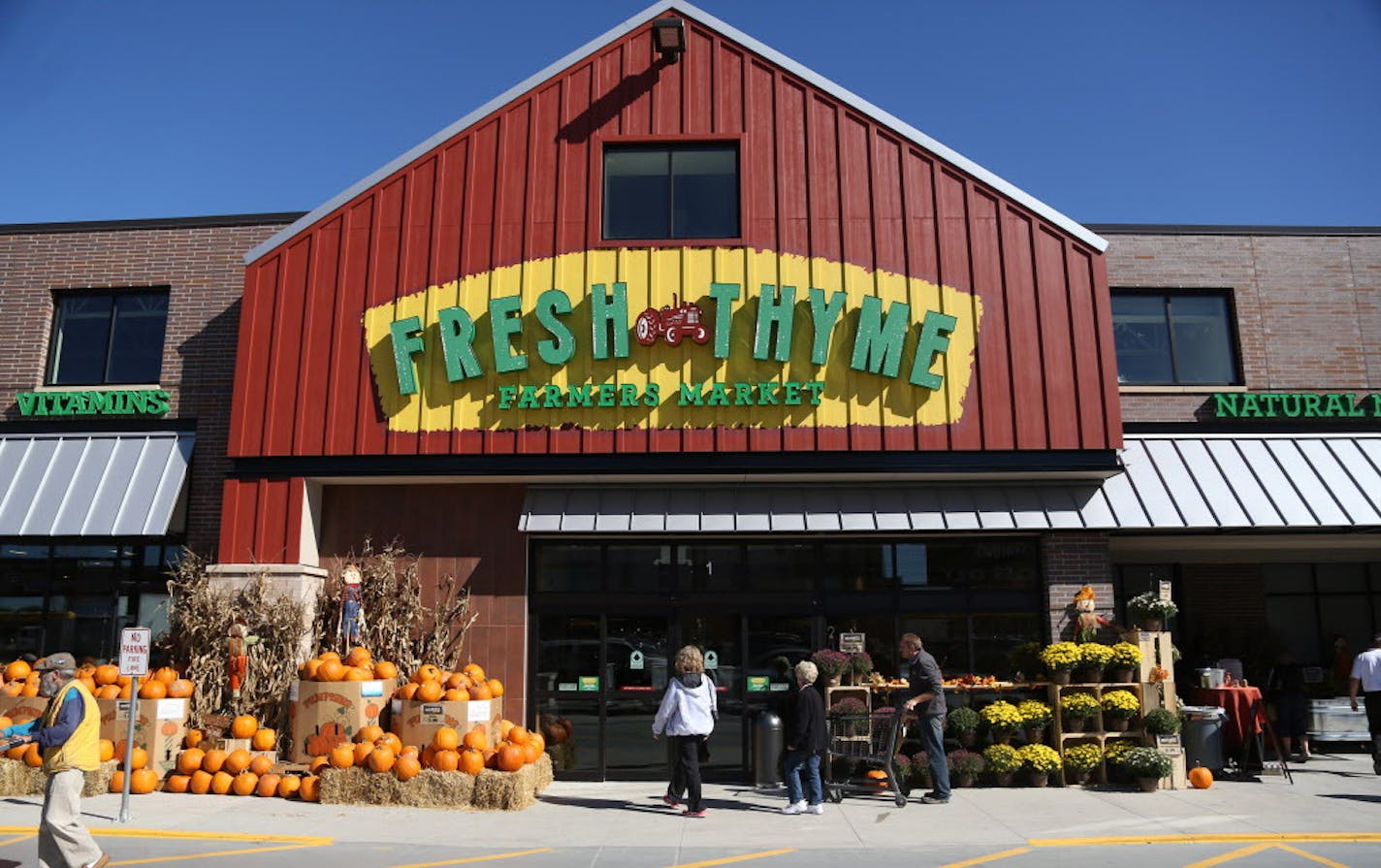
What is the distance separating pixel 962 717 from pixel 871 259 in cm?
620

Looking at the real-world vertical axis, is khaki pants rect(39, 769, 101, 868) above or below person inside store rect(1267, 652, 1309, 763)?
below

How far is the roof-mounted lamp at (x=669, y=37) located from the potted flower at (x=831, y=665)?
8819mm

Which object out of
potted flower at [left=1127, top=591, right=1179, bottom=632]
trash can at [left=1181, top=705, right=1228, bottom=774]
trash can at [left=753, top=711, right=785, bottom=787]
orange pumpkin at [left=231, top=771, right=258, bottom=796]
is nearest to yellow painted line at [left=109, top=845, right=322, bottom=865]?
orange pumpkin at [left=231, top=771, right=258, bottom=796]

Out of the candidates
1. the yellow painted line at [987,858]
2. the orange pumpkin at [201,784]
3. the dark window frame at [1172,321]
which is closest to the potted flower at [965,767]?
the yellow painted line at [987,858]

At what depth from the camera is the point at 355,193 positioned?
14.8 metres

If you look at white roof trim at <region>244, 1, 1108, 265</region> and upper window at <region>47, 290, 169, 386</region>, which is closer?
white roof trim at <region>244, 1, 1108, 265</region>

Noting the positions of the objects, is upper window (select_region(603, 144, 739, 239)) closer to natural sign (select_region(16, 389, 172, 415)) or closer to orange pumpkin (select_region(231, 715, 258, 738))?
natural sign (select_region(16, 389, 172, 415))

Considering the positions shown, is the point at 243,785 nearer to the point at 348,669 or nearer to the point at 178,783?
the point at 178,783

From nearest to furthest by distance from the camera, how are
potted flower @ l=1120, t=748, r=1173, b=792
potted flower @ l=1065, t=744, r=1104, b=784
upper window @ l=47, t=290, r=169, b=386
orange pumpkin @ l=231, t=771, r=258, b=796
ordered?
orange pumpkin @ l=231, t=771, r=258, b=796 → potted flower @ l=1120, t=748, r=1173, b=792 → potted flower @ l=1065, t=744, r=1104, b=784 → upper window @ l=47, t=290, r=169, b=386

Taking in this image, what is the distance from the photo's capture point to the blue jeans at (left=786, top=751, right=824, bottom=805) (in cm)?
1108

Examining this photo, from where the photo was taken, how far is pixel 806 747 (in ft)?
36.0

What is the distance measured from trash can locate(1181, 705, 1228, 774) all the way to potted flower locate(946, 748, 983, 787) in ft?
9.12

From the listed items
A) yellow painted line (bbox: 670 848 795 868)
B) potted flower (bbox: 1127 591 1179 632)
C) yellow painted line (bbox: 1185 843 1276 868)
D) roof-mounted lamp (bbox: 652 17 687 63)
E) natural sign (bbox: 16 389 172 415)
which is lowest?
yellow painted line (bbox: 670 848 795 868)

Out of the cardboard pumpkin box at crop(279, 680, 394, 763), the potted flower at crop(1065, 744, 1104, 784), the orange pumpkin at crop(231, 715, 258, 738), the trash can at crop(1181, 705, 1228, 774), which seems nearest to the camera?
the cardboard pumpkin box at crop(279, 680, 394, 763)
